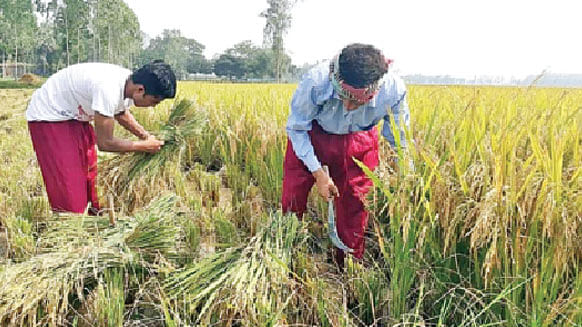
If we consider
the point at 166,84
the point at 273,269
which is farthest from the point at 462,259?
the point at 166,84

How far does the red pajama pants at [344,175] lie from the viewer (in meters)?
1.90

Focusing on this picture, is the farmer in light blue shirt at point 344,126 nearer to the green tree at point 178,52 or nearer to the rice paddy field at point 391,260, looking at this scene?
the rice paddy field at point 391,260

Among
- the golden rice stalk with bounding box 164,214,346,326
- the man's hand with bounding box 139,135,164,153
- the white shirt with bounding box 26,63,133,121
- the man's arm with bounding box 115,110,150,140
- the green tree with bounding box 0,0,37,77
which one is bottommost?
the golden rice stalk with bounding box 164,214,346,326


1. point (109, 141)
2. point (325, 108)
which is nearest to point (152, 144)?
point (109, 141)

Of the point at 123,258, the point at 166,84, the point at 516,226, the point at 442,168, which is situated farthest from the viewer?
the point at 166,84

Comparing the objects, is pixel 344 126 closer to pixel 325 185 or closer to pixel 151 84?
pixel 325 185

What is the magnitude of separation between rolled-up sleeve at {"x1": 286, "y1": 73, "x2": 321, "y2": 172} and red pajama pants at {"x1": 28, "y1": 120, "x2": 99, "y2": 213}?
122cm

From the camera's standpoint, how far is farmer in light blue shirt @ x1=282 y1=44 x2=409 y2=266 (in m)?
1.47

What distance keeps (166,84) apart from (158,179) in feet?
2.31

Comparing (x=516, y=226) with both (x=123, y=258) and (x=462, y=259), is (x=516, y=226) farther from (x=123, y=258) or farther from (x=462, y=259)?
(x=123, y=258)

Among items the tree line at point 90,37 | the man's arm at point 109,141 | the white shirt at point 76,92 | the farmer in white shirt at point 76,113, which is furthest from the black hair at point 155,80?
the tree line at point 90,37

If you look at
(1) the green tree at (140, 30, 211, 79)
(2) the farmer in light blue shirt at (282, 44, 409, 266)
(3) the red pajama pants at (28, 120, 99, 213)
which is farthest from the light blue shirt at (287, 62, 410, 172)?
(1) the green tree at (140, 30, 211, 79)

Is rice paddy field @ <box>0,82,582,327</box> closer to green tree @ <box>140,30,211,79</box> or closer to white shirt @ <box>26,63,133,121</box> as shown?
white shirt @ <box>26,63,133,121</box>

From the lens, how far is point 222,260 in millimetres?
1500
